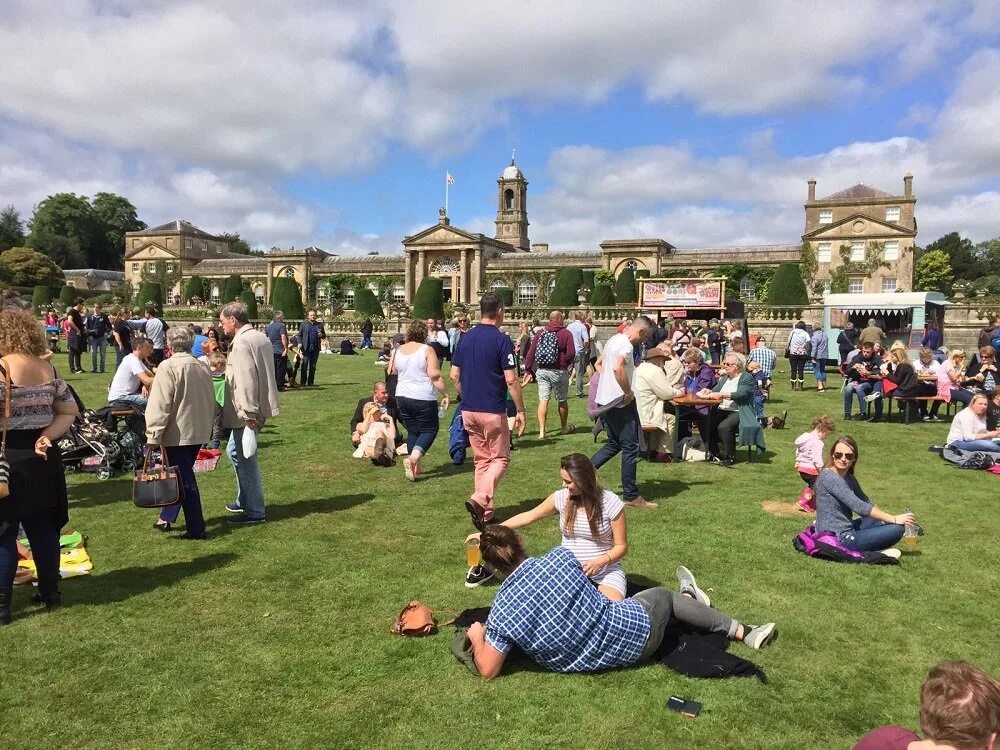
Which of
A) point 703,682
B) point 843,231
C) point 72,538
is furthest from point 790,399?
point 843,231

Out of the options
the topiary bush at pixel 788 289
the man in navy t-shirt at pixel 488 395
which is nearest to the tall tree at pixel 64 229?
the topiary bush at pixel 788 289

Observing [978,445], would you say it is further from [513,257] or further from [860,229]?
[513,257]

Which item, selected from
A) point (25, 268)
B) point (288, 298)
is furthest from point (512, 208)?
point (25, 268)

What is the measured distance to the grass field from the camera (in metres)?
3.29

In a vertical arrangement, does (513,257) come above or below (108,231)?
below

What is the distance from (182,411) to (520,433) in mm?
→ 6021

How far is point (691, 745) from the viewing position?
10.3 ft

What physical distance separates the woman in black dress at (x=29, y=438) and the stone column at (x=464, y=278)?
164 ft

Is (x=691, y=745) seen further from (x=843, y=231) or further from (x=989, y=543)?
(x=843, y=231)

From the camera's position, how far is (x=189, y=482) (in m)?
5.76

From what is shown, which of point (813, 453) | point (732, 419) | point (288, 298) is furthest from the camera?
point (288, 298)

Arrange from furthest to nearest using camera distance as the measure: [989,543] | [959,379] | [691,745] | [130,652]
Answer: [959,379], [989,543], [130,652], [691,745]

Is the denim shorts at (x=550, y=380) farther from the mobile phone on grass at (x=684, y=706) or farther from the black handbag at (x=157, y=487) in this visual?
the mobile phone on grass at (x=684, y=706)

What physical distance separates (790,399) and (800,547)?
408 inches
